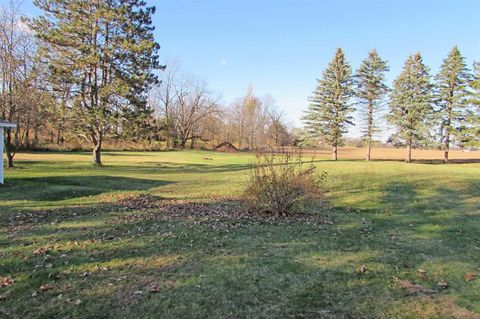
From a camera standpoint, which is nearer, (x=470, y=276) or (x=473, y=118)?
(x=470, y=276)

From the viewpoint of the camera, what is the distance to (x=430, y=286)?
12.3 feet

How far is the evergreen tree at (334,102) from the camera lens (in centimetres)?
3616

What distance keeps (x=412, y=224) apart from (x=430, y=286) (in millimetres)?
3996

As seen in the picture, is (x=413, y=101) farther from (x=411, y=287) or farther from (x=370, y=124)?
(x=411, y=287)

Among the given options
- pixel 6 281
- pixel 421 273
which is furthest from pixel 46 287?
pixel 421 273

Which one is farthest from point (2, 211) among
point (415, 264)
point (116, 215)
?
point (415, 264)

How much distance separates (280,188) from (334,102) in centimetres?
3128

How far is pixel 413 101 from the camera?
35.6 m

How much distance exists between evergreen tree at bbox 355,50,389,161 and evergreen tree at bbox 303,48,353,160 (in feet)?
4.97

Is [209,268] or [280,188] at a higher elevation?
[280,188]

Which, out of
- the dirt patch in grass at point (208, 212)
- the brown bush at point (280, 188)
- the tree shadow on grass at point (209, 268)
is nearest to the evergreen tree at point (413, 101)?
the dirt patch in grass at point (208, 212)

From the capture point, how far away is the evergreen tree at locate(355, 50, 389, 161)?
121 feet

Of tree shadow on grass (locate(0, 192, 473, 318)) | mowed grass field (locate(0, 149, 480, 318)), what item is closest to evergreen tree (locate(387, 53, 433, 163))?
mowed grass field (locate(0, 149, 480, 318))

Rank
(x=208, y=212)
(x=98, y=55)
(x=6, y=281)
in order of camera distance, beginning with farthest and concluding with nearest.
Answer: (x=98, y=55) < (x=208, y=212) < (x=6, y=281)
